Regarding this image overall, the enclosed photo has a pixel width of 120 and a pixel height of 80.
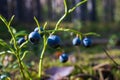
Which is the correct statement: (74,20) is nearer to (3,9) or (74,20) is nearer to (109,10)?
(3,9)

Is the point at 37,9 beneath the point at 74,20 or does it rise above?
beneath

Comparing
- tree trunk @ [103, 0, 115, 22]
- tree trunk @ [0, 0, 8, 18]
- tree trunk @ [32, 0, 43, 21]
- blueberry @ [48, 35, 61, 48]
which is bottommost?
tree trunk @ [103, 0, 115, 22]

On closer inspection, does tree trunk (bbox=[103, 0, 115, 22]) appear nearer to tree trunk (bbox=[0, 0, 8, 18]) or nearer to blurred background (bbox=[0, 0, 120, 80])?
blurred background (bbox=[0, 0, 120, 80])

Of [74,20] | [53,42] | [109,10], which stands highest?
[53,42]

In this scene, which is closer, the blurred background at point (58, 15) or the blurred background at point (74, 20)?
the blurred background at point (74, 20)

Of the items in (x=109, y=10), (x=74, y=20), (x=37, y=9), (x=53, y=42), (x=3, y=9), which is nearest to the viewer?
(x=53, y=42)

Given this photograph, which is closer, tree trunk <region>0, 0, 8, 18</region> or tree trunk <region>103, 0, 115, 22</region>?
tree trunk <region>0, 0, 8, 18</region>

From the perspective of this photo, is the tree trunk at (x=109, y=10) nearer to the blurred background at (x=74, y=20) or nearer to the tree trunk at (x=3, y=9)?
the blurred background at (x=74, y=20)

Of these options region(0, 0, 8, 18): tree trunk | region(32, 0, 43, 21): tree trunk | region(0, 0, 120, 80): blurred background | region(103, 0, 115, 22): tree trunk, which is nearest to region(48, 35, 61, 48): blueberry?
region(0, 0, 120, 80): blurred background

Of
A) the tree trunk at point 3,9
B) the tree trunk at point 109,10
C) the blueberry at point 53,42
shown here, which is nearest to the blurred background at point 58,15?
the tree trunk at point 3,9

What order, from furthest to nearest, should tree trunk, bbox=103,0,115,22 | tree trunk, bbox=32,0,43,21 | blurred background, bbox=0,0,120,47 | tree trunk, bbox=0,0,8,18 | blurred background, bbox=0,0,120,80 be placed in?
1. tree trunk, bbox=103,0,115,22
2. tree trunk, bbox=32,0,43,21
3. tree trunk, bbox=0,0,8,18
4. blurred background, bbox=0,0,120,47
5. blurred background, bbox=0,0,120,80

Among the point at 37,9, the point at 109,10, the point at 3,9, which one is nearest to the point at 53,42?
the point at 3,9
